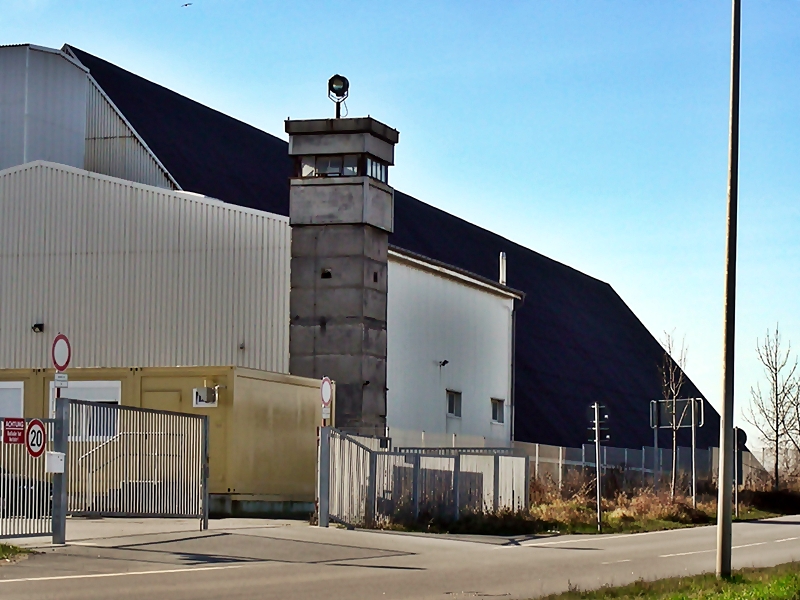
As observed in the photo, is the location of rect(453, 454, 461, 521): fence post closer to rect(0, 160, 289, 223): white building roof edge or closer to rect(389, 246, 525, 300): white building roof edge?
rect(0, 160, 289, 223): white building roof edge

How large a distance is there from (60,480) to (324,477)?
268 inches

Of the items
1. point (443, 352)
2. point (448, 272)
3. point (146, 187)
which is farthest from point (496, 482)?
point (448, 272)

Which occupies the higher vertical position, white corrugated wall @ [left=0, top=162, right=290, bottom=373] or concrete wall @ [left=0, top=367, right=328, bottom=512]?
white corrugated wall @ [left=0, top=162, right=290, bottom=373]

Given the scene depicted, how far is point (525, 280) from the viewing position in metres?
68.1

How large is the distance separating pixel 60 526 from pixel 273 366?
16638 millimetres

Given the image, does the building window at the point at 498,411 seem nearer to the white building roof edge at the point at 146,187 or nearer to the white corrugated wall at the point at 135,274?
the white corrugated wall at the point at 135,274

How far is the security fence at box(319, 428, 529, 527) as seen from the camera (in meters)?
26.1

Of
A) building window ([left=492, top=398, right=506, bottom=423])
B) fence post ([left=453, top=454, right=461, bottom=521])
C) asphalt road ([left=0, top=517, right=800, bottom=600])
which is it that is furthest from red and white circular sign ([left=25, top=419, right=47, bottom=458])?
building window ([left=492, top=398, right=506, bottom=423])

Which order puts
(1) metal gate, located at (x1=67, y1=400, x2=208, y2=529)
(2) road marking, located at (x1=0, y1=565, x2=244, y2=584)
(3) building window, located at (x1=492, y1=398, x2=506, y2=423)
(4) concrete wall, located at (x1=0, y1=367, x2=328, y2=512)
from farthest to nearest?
(3) building window, located at (x1=492, y1=398, x2=506, y2=423) < (4) concrete wall, located at (x1=0, y1=367, x2=328, y2=512) < (1) metal gate, located at (x1=67, y1=400, x2=208, y2=529) < (2) road marking, located at (x1=0, y1=565, x2=244, y2=584)

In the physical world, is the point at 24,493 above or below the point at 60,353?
below

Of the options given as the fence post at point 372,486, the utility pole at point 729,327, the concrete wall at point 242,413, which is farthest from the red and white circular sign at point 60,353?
the concrete wall at point 242,413

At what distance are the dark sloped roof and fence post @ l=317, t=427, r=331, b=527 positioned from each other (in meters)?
18.3

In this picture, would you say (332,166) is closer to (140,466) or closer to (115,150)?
(115,150)

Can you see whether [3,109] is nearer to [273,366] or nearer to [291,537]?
[273,366]
